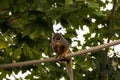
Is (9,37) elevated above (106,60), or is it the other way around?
(9,37)

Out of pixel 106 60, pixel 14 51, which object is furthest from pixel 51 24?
pixel 106 60

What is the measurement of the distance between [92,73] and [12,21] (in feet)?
8.06

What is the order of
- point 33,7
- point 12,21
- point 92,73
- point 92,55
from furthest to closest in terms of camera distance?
point 92,73 → point 92,55 → point 12,21 → point 33,7

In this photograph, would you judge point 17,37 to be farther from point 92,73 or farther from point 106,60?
point 92,73

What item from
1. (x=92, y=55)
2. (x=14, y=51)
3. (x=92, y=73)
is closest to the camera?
(x=14, y=51)

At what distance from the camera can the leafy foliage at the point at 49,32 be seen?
14.3ft

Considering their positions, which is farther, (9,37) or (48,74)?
(48,74)

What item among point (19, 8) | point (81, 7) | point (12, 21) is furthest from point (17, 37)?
point (81, 7)

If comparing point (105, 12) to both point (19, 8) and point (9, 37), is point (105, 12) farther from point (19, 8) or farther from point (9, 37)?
point (19, 8)

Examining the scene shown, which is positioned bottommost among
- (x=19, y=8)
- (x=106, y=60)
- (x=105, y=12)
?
(x=106, y=60)

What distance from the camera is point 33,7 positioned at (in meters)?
4.65

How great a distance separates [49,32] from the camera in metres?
4.55

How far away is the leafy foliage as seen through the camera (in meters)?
4.35

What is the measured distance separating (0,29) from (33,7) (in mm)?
613
